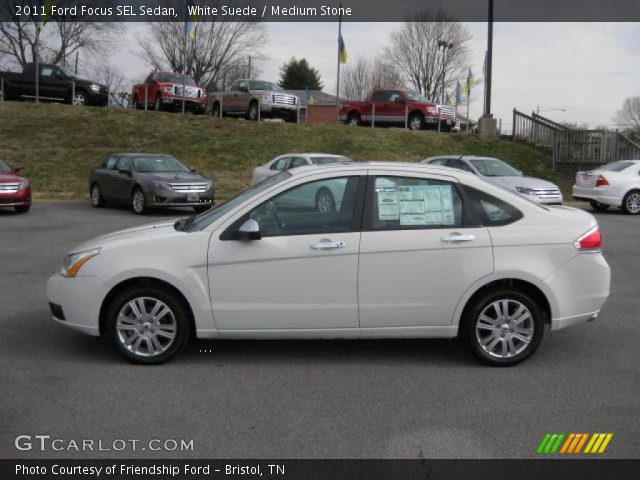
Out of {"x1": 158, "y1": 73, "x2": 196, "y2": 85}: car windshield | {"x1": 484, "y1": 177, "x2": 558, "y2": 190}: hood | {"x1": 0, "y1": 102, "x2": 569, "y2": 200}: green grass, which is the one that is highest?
{"x1": 158, "y1": 73, "x2": 196, "y2": 85}: car windshield

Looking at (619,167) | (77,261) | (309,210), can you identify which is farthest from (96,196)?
(309,210)

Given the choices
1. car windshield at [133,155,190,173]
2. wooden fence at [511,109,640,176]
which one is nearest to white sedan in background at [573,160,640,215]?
wooden fence at [511,109,640,176]

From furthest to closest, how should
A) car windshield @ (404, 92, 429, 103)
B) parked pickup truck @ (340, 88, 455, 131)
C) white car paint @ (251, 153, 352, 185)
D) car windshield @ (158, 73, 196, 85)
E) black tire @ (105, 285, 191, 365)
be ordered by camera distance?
car windshield @ (158, 73, 196, 85) → car windshield @ (404, 92, 429, 103) → parked pickup truck @ (340, 88, 455, 131) → white car paint @ (251, 153, 352, 185) → black tire @ (105, 285, 191, 365)

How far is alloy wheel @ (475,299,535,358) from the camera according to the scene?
5.38 meters

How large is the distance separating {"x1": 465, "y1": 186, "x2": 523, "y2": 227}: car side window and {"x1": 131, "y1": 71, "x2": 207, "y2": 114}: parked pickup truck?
87.0 ft

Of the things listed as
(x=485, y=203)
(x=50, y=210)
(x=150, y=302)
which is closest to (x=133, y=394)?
(x=150, y=302)

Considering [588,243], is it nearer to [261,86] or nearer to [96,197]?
[96,197]

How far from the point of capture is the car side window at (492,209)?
215 inches

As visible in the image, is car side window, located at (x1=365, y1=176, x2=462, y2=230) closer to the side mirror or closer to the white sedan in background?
the side mirror

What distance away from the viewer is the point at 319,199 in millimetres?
5461

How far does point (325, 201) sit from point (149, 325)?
165 cm

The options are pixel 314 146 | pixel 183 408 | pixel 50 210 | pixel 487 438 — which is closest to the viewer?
pixel 487 438
